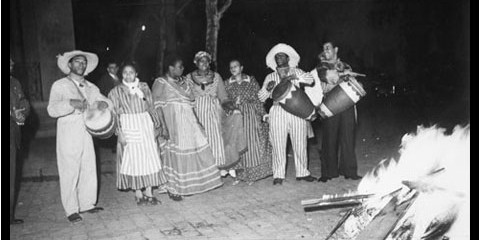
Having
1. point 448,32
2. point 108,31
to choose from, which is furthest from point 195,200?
point 448,32

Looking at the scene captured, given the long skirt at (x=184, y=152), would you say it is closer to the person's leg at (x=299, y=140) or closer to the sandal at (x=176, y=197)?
the sandal at (x=176, y=197)

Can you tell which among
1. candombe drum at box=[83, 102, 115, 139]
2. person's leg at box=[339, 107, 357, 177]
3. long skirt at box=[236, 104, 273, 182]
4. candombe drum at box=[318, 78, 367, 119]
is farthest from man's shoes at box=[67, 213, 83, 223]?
person's leg at box=[339, 107, 357, 177]

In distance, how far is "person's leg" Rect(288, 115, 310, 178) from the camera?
699 cm

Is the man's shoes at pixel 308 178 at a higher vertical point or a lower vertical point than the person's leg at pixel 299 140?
lower

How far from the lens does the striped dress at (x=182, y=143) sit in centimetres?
642

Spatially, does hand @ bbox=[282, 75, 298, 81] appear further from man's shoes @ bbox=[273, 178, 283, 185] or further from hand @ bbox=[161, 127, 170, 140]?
hand @ bbox=[161, 127, 170, 140]

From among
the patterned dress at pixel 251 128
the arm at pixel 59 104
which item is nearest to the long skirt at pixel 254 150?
the patterned dress at pixel 251 128

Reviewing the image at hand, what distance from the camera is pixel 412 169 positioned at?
4715 mm

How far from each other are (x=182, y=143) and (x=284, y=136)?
5.15 feet

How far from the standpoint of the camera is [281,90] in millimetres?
6613

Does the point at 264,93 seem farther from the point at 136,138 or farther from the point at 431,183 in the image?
the point at 431,183

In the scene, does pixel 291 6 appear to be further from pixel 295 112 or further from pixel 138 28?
pixel 295 112

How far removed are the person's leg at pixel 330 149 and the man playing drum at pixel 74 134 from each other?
3.22 m

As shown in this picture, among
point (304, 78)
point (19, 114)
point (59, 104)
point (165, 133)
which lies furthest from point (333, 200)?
point (19, 114)
